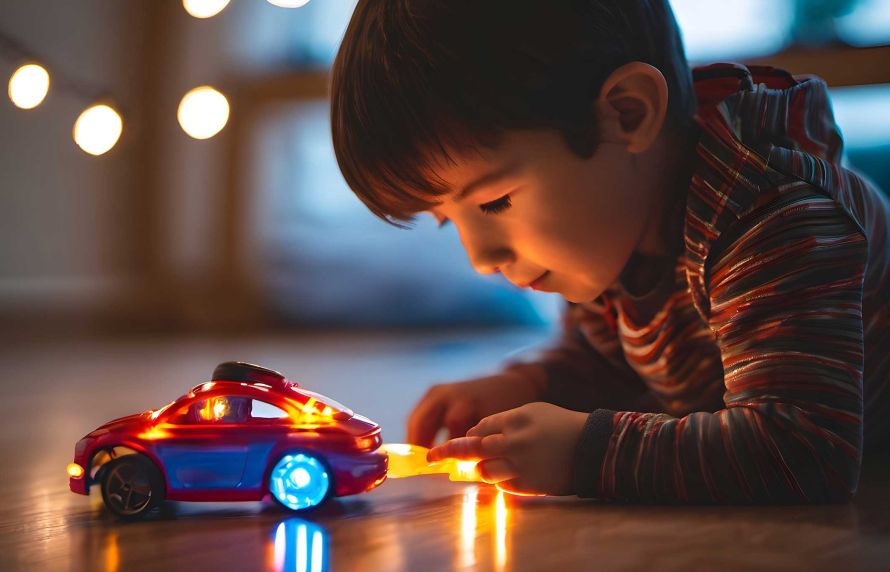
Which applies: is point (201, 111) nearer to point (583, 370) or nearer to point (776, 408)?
point (583, 370)

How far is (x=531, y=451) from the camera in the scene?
602 mm

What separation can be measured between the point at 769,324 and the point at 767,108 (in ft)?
0.72

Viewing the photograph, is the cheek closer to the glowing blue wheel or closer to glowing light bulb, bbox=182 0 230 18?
the glowing blue wheel

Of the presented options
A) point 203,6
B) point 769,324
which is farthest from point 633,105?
point 203,6

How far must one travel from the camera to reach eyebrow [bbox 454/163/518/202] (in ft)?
2.13

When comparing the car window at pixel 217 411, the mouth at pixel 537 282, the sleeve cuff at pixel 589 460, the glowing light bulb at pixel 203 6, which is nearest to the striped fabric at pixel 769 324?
the sleeve cuff at pixel 589 460

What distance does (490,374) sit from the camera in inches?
35.3

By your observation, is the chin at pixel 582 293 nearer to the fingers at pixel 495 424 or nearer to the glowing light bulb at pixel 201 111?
the fingers at pixel 495 424

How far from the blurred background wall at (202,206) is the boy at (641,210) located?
1.51 m

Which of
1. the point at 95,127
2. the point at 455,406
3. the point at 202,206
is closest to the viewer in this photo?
the point at 455,406

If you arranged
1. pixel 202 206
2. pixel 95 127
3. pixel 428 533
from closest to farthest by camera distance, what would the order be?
1. pixel 428 533
2. pixel 95 127
3. pixel 202 206

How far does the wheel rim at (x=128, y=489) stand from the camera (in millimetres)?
547

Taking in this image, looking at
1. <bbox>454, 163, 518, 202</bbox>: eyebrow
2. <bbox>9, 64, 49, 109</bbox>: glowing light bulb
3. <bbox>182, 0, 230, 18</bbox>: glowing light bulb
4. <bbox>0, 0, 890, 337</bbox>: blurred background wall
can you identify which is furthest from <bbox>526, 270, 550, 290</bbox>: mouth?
<bbox>0, 0, 890, 337</bbox>: blurred background wall

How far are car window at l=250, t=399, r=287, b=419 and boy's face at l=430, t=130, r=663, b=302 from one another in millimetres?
207
